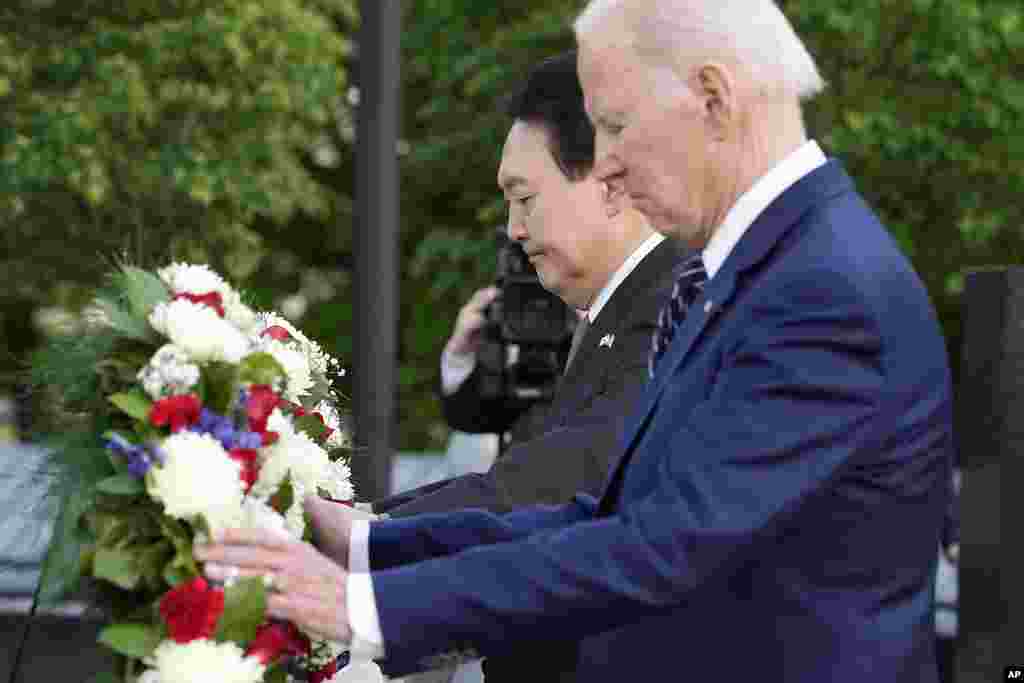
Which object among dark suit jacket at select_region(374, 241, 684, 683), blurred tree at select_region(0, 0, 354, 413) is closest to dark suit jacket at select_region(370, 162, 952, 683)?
dark suit jacket at select_region(374, 241, 684, 683)

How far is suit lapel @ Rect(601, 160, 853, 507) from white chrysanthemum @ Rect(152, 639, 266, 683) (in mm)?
643

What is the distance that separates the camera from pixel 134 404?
278 centimetres

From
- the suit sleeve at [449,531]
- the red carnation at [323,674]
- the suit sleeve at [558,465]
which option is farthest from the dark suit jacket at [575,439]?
the red carnation at [323,674]

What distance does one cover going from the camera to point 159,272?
10.1ft

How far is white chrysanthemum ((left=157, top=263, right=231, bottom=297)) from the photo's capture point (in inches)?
117

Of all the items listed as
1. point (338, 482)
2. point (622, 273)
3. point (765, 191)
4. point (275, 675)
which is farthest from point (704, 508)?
point (622, 273)

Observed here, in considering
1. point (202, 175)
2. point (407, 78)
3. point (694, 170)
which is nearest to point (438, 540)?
point (694, 170)

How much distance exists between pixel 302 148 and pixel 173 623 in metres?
17.7

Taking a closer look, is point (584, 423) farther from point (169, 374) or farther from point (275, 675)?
point (169, 374)

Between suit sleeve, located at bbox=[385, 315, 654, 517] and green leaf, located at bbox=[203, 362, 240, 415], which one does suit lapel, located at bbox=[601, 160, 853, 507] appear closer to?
green leaf, located at bbox=[203, 362, 240, 415]

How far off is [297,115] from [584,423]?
16423 millimetres

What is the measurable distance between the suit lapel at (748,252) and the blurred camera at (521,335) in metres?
4.17

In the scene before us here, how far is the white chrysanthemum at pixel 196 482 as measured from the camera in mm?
2699

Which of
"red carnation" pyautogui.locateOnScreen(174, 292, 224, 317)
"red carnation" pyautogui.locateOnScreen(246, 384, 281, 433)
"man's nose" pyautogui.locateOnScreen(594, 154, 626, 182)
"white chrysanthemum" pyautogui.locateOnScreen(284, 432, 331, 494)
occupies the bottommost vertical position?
"white chrysanthemum" pyautogui.locateOnScreen(284, 432, 331, 494)
